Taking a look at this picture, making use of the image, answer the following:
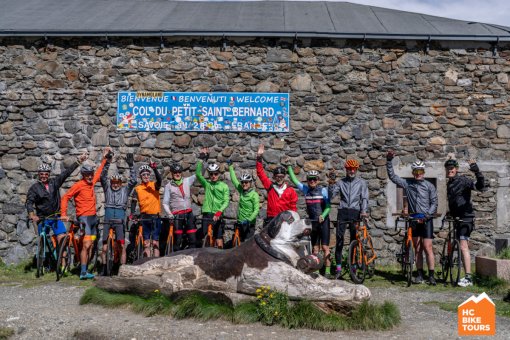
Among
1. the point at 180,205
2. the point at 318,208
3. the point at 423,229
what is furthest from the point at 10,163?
the point at 423,229

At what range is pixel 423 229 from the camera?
7.62m

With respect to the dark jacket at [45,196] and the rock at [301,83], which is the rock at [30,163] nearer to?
the dark jacket at [45,196]

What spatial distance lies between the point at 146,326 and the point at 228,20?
707 cm

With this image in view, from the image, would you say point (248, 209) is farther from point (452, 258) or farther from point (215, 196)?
point (452, 258)

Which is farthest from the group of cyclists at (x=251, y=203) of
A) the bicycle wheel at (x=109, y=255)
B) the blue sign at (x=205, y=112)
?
the blue sign at (x=205, y=112)

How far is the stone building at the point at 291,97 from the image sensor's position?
9500mm

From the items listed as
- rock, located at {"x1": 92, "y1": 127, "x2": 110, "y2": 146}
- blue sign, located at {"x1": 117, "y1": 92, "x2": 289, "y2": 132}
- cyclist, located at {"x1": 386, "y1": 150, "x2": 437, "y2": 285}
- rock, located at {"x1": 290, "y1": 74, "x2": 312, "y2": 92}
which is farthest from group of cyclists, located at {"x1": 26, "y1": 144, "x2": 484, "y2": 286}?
rock, located at {"x1": 290, "y1": 74, "x2": 312, "y2": 92}

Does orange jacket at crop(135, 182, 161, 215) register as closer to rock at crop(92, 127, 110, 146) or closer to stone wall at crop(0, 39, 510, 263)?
stone wall at crop(0, 39, 510, 263)

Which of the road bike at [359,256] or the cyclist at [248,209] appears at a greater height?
the cyclist at [248,209]

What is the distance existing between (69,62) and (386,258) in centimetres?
681

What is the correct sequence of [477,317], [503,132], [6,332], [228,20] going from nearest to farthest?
1. [6,332]
2. [477,317]
3. [503,132]
4. [228,20]

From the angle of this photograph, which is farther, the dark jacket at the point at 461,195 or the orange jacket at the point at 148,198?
the orange jacket at the point at 148,198

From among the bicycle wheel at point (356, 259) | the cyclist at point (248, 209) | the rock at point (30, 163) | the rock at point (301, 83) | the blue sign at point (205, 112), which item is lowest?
the bicycle wheel at point (356, 259)

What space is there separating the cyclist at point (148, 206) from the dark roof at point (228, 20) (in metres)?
2.97
